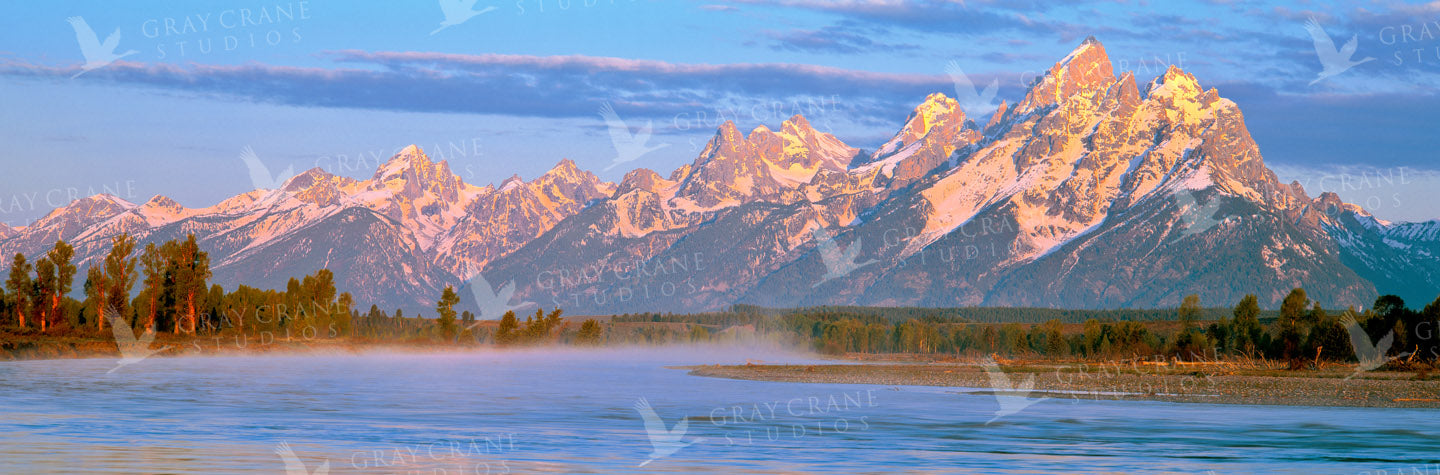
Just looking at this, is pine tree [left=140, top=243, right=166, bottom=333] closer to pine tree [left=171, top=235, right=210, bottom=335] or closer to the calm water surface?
pine tree [left=171, top=235, right=210, bottom=335]

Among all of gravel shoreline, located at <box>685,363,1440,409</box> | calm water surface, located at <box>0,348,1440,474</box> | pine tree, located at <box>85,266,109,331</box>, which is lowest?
gravel shoreline, located at <box>685,363,1440,409</box>

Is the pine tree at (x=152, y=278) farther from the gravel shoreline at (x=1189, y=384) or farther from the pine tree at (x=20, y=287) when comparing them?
the gravel shoreline at (x=1189, y=384)

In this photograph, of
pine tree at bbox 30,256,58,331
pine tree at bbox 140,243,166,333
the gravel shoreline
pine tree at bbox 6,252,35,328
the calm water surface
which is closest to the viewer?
the calm water surface

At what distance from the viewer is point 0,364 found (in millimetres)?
122250

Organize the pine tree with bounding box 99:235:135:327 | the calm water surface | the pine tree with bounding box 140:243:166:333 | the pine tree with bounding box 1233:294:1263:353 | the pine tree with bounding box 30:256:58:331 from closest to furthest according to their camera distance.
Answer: the calm water surface < the pine tree with bounding box 30:256:58:331 < the pine tree with bounding box 1233:294:1263:353 < the pine tree with bounding box 99:235:135:327 < the pine tree with bounding box 140:243:166:333

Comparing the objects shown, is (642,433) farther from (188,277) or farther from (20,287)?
(188,277)

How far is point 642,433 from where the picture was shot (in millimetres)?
56938

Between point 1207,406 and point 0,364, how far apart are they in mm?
101619

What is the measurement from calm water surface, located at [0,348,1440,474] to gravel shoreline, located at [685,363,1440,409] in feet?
21.0

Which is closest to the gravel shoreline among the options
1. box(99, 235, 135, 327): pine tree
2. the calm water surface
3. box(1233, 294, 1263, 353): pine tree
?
the calm water surface

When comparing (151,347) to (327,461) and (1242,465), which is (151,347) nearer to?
(327,461)

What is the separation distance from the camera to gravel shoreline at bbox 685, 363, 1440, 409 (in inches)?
3371

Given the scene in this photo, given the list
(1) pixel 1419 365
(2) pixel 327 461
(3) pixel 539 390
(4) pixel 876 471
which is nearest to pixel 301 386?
(3) pixel 539 390

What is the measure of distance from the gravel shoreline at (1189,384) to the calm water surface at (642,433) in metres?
6.41
